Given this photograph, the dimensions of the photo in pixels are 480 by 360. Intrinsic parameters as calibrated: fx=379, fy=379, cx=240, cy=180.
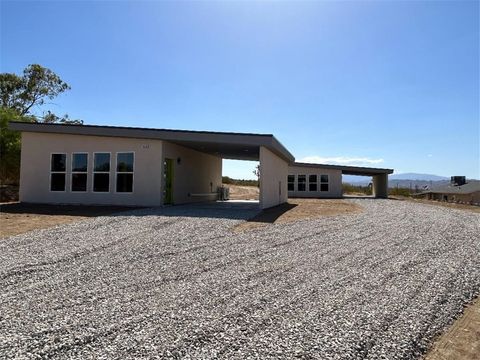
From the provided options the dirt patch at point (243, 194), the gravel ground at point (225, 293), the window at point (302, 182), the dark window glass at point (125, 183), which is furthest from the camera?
the window at point (302, 182)

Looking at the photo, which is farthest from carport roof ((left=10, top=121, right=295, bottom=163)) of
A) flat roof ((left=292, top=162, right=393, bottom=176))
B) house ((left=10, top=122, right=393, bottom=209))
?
flat roof ((left=292, top=162, right=393, bottom=176))

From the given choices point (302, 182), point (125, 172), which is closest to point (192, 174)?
point (125, 172)

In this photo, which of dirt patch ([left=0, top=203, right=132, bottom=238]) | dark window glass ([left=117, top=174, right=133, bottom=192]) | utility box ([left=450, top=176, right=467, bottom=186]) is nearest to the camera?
dirt patch ([left=0, top=203, right=132, bottom=238])

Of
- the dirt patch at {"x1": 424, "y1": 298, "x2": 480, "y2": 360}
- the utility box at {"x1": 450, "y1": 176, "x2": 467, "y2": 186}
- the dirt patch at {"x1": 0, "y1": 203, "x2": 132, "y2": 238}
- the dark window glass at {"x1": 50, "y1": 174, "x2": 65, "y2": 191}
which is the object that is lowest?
the dirt patch at {"x1": 424, "y1": 298, "x2": 480, "y2": 360}

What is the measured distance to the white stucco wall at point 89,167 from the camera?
48.6ft

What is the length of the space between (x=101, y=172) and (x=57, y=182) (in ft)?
6.45

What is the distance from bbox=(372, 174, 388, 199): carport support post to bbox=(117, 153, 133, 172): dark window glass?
2516 cm

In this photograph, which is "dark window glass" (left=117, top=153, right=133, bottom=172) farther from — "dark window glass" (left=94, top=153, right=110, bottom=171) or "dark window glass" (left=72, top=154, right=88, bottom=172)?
"dark window glass" (left=72, top=154, right=88, bottom=172)

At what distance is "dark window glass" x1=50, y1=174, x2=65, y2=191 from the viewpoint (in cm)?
1538

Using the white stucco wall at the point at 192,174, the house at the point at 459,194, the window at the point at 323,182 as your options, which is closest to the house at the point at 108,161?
the white stucco wall at the point at 192,174

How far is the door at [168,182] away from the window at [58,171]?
4.02 meters

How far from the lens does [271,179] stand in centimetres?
1750

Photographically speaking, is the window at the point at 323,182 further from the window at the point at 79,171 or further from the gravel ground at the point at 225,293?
the gravel ground at the point at 225,293

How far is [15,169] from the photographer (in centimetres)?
2325
